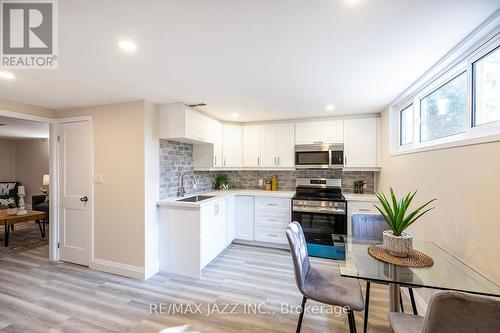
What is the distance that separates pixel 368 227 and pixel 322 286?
0.91 meters

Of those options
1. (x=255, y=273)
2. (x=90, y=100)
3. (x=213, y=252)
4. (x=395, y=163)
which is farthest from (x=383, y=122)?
(x=90, y=100)

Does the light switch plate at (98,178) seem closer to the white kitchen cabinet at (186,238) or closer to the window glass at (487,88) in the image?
the white kitchen cabinet at (186,238)

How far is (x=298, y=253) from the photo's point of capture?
5.44 feet

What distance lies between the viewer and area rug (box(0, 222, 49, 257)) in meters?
3.58

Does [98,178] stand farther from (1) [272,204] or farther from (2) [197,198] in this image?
(1) [272,204]

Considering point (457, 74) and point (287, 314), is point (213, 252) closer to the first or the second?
point (287, 314)

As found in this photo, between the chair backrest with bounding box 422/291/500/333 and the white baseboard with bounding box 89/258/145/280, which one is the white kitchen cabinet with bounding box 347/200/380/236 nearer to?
the chair backrest with bounding box 422/291/500/333

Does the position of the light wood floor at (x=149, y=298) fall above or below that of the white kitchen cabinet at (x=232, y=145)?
below

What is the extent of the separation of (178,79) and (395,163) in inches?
113

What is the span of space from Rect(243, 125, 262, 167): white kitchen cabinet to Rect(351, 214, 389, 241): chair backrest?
7.08ft

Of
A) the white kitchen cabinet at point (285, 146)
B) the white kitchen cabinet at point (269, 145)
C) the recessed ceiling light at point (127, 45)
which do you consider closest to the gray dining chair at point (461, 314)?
the recessed ceiling light at point (127, 45)

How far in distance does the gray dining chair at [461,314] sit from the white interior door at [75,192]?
3.64 m

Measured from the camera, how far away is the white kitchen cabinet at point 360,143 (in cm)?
348

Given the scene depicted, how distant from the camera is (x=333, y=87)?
234 centimetres
